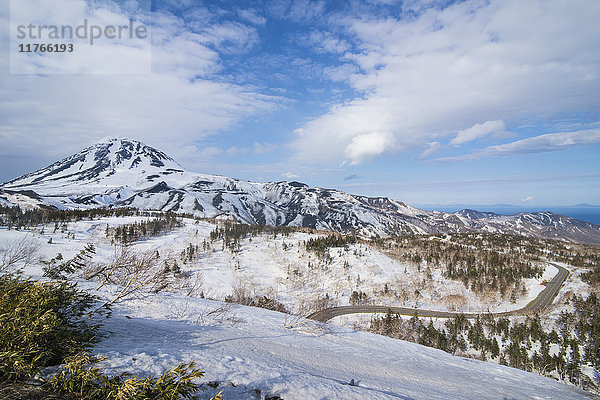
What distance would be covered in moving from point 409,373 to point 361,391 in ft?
9.46

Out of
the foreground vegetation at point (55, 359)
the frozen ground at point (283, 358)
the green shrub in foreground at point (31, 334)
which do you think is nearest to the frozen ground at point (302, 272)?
the frozen ground at point (283, 358)

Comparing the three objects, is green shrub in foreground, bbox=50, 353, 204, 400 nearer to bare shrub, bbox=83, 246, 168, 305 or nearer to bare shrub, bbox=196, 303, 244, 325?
bare shrub, bbox=196, 303, 244, 325

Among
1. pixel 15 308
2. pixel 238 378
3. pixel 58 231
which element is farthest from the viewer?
pixel 58 231

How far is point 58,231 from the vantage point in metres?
87.4

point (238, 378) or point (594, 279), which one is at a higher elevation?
point (238, 378)

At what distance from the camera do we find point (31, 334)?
329 centimetres

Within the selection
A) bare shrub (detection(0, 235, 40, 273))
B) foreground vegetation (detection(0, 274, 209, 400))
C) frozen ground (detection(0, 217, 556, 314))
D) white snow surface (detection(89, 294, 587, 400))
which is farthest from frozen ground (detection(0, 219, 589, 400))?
frozen ground (detection(0, 217, 556, 314))

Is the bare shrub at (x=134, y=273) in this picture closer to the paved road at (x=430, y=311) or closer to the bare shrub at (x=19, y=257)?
the bare shrub at (x=19, y=257)

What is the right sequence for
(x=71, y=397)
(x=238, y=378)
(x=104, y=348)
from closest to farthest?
1. (x=71, y=397)
2. (x=238, y=378)
3. (x=104, y=348)

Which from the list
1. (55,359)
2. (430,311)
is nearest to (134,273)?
(55,359)

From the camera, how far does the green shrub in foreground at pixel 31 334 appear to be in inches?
119

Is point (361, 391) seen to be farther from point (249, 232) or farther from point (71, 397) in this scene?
point (249, 232)

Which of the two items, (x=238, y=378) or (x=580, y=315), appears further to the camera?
(x=580, y=315)

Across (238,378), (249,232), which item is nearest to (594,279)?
(238,378)
